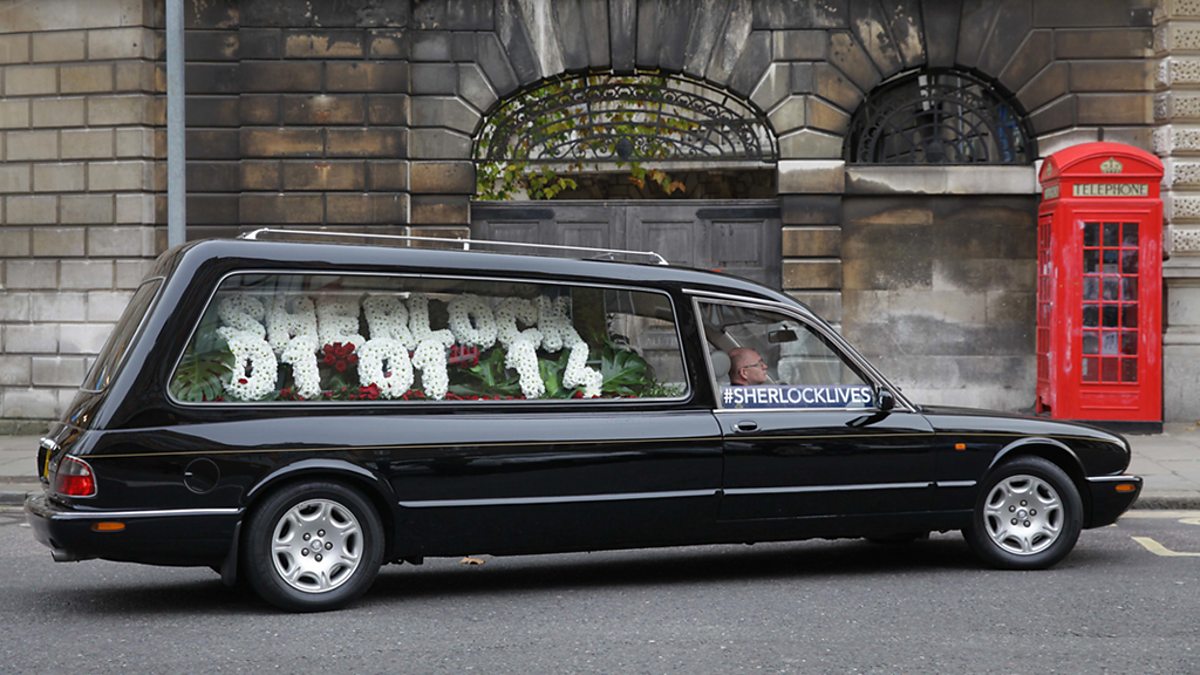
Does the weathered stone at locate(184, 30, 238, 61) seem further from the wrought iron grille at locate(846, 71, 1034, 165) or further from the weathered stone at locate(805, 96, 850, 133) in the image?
the wrought iron grille at locate(846, 71, 1034, 165)

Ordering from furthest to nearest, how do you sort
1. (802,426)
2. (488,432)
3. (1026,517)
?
1. (1026,517)
2. (802,426)
3. (488,432)

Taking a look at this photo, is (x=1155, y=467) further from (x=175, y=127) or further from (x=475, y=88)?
(x=175, y=127)

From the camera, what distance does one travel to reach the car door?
25.1ft

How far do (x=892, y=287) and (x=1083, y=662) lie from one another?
10625 mm

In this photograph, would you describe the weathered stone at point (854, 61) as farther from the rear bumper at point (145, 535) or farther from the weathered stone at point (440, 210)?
the rear bumper at point (145, 535)

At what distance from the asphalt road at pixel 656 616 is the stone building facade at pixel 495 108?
7.49 meters

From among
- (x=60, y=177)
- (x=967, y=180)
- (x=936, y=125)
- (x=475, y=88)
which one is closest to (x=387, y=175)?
(x=475, y=88)

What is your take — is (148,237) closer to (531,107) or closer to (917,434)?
(531,107)

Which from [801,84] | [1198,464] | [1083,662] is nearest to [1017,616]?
[1083,662]

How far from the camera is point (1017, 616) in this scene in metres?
6.87

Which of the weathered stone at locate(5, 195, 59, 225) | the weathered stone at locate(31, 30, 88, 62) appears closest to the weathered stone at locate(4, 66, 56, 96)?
the weathered stone at locate(31, 30, 88, 62)

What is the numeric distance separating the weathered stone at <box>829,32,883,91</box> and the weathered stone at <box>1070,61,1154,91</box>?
202 cm

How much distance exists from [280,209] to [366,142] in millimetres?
1117

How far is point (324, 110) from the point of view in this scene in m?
16.1
